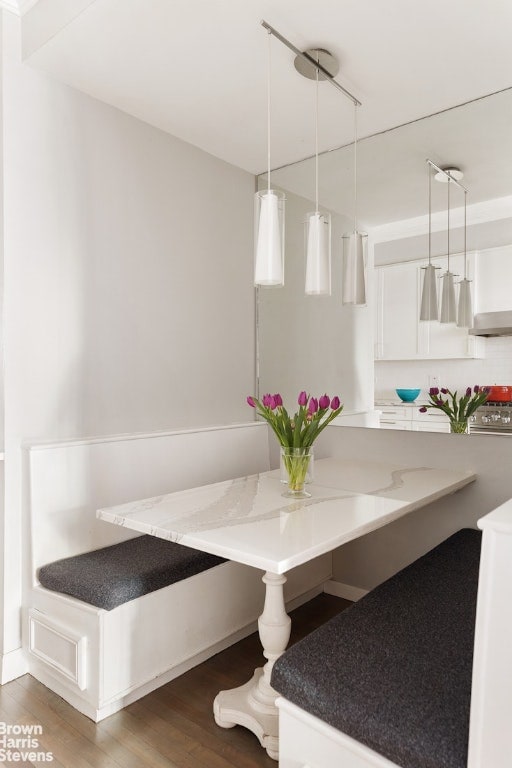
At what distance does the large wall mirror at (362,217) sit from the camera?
2266mm

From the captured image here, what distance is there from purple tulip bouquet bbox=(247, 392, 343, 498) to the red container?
779mm

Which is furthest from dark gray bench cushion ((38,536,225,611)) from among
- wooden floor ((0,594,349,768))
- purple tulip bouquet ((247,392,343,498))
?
purple tulip bouquet ((247,392,343,498))

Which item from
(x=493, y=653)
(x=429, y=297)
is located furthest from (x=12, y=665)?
(x=429, y=297)

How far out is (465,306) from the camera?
2.31 metres

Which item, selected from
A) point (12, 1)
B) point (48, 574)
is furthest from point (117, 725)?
point (12, 1)

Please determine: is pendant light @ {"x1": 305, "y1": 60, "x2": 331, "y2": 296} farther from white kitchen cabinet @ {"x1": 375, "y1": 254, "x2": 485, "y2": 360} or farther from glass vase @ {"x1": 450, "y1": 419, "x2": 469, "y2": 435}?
glass vase @ {"x1": 450, "y1": 419, "x2": 469, "y2": 435}

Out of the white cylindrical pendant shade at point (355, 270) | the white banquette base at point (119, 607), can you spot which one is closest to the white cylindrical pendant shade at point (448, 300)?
the white cylindrical pendant shade at point (355, 270)

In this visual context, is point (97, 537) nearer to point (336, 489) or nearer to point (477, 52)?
point (336, 489)

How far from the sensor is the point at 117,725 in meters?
1.72

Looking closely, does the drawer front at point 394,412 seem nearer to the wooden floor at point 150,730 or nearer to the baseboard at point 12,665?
the wooden floor at point 150,730

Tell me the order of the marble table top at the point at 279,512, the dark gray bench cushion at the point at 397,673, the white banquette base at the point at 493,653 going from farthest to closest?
the marble table top at the point at 279,512 < the dark gray bench cushion at the point at 397,673 < the white banquette base at the point at 493,653

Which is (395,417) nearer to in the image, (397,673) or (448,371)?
(448,371)

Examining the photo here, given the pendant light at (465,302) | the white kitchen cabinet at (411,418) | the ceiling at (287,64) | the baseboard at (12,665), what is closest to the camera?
the ceiling at (287,64)

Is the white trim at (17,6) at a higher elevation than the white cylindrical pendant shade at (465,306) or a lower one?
Result: higher
